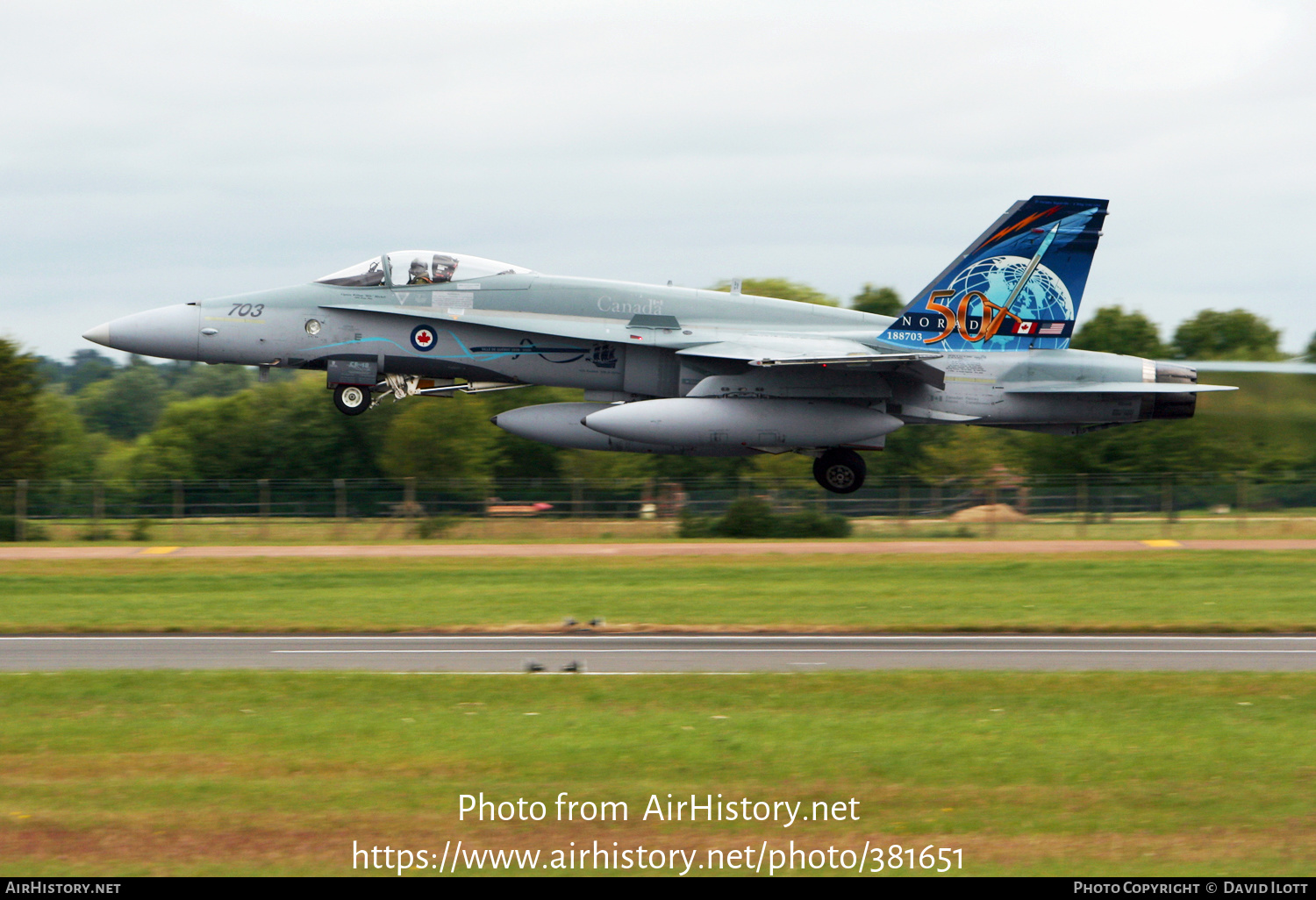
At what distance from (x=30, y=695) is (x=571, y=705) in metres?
5.17

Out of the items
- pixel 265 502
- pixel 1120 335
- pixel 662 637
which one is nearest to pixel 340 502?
pixel 265 502

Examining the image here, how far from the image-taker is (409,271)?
2489 centimetres

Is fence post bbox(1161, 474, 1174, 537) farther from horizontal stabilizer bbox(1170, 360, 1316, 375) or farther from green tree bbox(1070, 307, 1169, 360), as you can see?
green tree bbox(1070, 307, 1169, 360)

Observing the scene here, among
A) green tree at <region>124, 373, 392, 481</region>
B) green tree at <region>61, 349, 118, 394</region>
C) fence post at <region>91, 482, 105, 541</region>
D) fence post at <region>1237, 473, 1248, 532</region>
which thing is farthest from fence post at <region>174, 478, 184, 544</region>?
green tree at <region>61, 349, 118, 394</region>

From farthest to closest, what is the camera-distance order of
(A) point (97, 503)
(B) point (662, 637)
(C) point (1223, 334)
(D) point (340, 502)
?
(C) point (1223, 334), (A) point (97, 503), (D) point (340, 502), (B) point (662, 637)

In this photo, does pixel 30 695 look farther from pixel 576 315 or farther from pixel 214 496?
pixel 214 496

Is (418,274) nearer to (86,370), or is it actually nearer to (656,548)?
(656,548)

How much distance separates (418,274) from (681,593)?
25.4ft

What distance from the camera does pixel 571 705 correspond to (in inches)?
490

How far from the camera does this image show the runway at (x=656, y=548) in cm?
3050

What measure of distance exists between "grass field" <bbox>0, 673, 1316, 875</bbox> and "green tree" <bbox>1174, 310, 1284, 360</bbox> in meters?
54.2

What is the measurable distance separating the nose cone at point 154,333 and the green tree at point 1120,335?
42.7 metres

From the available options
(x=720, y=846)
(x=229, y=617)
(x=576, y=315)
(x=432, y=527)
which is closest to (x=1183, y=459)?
(x=432, y=527)

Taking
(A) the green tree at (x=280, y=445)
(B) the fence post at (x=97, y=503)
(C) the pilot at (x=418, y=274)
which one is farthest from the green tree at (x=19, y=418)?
(C) the pilot at (x=418, y=274)
